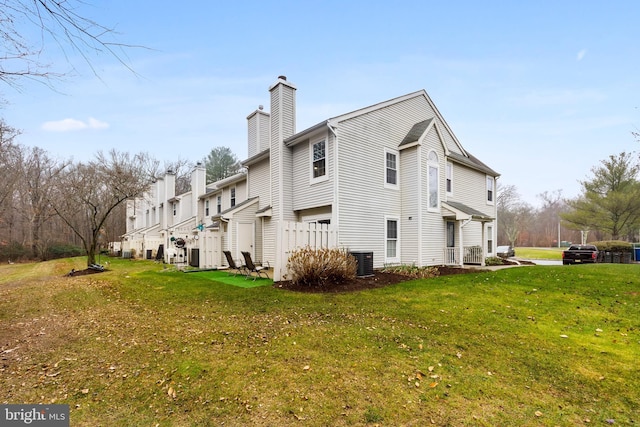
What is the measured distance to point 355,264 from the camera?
9.87m

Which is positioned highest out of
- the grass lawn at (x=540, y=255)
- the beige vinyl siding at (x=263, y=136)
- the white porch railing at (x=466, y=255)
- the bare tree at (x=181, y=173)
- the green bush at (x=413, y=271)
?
the bare tree at (x=181, y=173)

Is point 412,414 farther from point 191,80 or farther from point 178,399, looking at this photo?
point 191,80

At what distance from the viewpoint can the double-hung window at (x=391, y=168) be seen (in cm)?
1301

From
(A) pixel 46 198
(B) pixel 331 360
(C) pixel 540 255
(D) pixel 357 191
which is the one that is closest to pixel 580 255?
(C) pixel 540 255

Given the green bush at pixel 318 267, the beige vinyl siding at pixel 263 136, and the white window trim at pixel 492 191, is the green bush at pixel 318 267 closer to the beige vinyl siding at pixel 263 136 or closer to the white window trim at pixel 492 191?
the beige vinyl siding at pixel 263 136

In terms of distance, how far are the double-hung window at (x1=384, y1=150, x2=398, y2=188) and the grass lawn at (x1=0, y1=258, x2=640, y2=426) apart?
21.8 ft

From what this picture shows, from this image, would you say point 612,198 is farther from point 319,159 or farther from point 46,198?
point 46,198

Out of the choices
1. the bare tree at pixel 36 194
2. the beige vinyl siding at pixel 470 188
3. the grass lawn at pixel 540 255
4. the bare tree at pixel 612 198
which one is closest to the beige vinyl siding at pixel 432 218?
the beige vinyl siding at pixel 470 188

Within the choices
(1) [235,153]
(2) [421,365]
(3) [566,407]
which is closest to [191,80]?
(2) [421,365]

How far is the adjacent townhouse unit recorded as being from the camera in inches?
449

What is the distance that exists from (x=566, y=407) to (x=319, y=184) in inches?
386

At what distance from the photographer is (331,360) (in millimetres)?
3812

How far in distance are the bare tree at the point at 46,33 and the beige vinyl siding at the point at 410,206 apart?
453 inches

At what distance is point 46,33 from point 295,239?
7.54 metres
